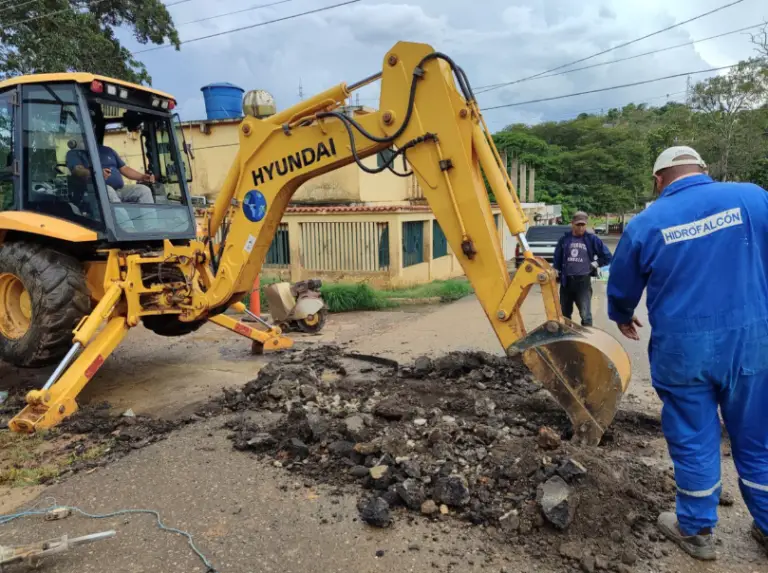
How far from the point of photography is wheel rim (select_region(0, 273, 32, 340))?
5.38m

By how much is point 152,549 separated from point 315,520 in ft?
2.86

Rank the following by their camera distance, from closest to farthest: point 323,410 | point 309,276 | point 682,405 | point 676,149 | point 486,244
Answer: point 682,405 < point 676,149 < point 486,244 < point 323,410 < point 309,276

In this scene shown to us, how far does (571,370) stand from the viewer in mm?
3402

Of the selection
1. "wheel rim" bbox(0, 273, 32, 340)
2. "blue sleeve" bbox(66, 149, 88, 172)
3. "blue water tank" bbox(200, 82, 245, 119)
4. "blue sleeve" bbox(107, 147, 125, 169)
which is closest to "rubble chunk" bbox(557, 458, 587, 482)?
"blue sleeve" bbox(66, 149, 88, 172)

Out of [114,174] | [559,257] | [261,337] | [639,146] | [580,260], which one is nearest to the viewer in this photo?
[114,174]

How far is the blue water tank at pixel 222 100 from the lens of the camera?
16953 millimetres

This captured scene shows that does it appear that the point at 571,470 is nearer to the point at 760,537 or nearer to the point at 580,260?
the point at 760,537

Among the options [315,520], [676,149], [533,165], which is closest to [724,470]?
[676,149]

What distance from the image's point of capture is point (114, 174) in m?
5.32

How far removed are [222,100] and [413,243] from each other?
27.2 feet

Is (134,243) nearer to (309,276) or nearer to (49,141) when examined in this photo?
(49,141)

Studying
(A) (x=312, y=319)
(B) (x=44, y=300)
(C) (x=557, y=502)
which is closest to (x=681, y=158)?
(C) (x=557, y=502)

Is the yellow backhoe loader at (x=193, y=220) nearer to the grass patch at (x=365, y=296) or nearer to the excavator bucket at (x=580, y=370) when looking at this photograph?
the excavator bucket at (x=580, y=370)

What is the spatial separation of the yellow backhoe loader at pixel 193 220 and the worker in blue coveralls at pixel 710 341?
61cm
